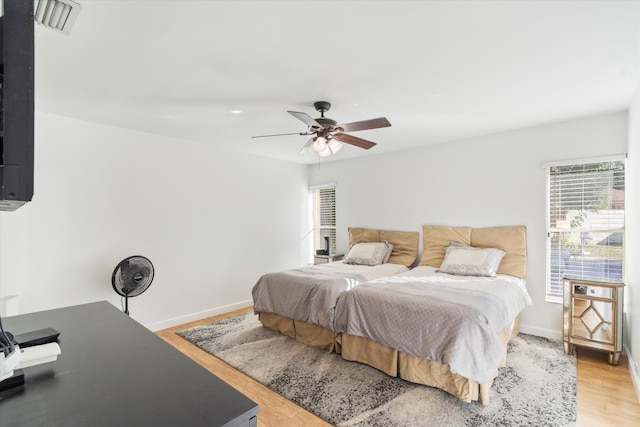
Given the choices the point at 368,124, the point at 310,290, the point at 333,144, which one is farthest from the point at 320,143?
the point at 310,290

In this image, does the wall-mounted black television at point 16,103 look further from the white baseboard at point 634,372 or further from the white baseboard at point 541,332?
the white baseboard at point 541,332

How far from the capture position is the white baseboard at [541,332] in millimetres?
3410

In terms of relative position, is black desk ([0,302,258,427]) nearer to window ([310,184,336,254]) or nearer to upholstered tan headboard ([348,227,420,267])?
upholstered tan headboard ([348,227,420,267])

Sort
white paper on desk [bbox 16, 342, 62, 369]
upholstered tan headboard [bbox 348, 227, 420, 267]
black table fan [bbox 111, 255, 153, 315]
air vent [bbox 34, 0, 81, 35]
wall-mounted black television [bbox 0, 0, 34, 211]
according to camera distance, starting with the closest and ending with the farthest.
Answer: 1. wall-mounted black television [bbox 0, 0, 34, 211]
2. white paper on desk [bbox 16, 342, 62, 369]
3. air vent [bbox 34, 0, 81, 35]
4. black table fan [bbox 111, 255, 153, 315]
5. upholstered tan headboard [bbox 348, 227, 420, 267]

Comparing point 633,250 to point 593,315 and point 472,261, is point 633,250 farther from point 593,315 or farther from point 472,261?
point 472,261

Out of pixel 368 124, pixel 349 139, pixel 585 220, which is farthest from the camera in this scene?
pixel 585 220

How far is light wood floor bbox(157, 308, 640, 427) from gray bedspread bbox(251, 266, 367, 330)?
0.78 m

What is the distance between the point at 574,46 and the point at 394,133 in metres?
2.02

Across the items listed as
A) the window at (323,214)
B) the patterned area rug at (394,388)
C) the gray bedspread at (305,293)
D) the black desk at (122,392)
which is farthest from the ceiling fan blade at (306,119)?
the window at (323,214)

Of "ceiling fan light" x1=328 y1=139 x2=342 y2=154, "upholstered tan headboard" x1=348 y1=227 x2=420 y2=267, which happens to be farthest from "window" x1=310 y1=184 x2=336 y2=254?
"ceiling fan light" x1=328 y1=139 x2=342 y2=154

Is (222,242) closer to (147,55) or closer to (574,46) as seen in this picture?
(147,55)

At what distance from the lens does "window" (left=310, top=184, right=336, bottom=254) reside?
573 cm

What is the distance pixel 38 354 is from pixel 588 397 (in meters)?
3.34

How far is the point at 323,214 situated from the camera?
19.5ft
